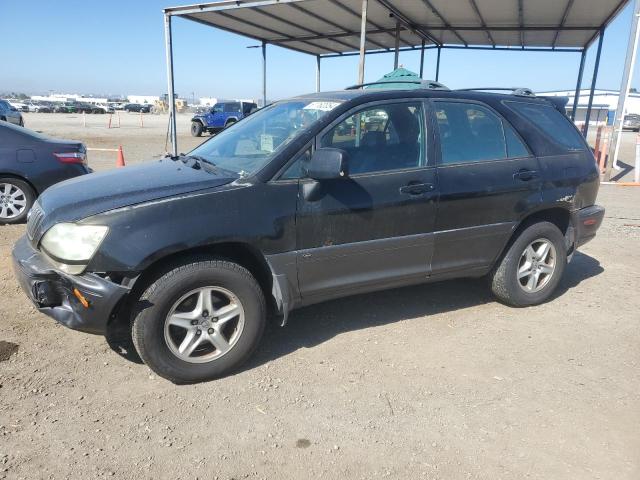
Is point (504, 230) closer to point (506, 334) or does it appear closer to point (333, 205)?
point (506, 334)

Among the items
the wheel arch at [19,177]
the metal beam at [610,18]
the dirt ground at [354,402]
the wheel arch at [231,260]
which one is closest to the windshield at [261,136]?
the wheel arch at [231,260]

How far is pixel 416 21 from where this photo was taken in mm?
12516

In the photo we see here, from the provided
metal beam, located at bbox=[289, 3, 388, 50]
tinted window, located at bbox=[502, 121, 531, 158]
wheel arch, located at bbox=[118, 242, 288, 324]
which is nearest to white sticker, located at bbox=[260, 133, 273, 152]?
wheel arch, located at bbox=[118, 242, 288, 324]

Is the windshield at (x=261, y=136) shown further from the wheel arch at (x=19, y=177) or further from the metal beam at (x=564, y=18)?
the metal beam at (x=564, y=18)

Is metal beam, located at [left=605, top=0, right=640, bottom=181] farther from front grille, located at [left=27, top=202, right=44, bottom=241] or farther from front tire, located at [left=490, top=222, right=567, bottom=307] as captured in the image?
front grille, located at [left=27, top=202, right=44, bottom=241]

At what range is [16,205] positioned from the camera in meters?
6.66

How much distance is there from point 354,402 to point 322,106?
2.03m

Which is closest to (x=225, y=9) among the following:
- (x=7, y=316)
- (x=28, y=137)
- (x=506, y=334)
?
(x=28, y=137)

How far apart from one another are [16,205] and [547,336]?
655 cm

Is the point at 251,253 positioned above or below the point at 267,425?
above

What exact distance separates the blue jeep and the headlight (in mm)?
25323

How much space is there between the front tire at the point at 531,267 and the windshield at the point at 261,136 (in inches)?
78.9

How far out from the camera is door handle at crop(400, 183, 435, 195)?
11.7 ft

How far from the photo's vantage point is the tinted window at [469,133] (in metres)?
3.84
